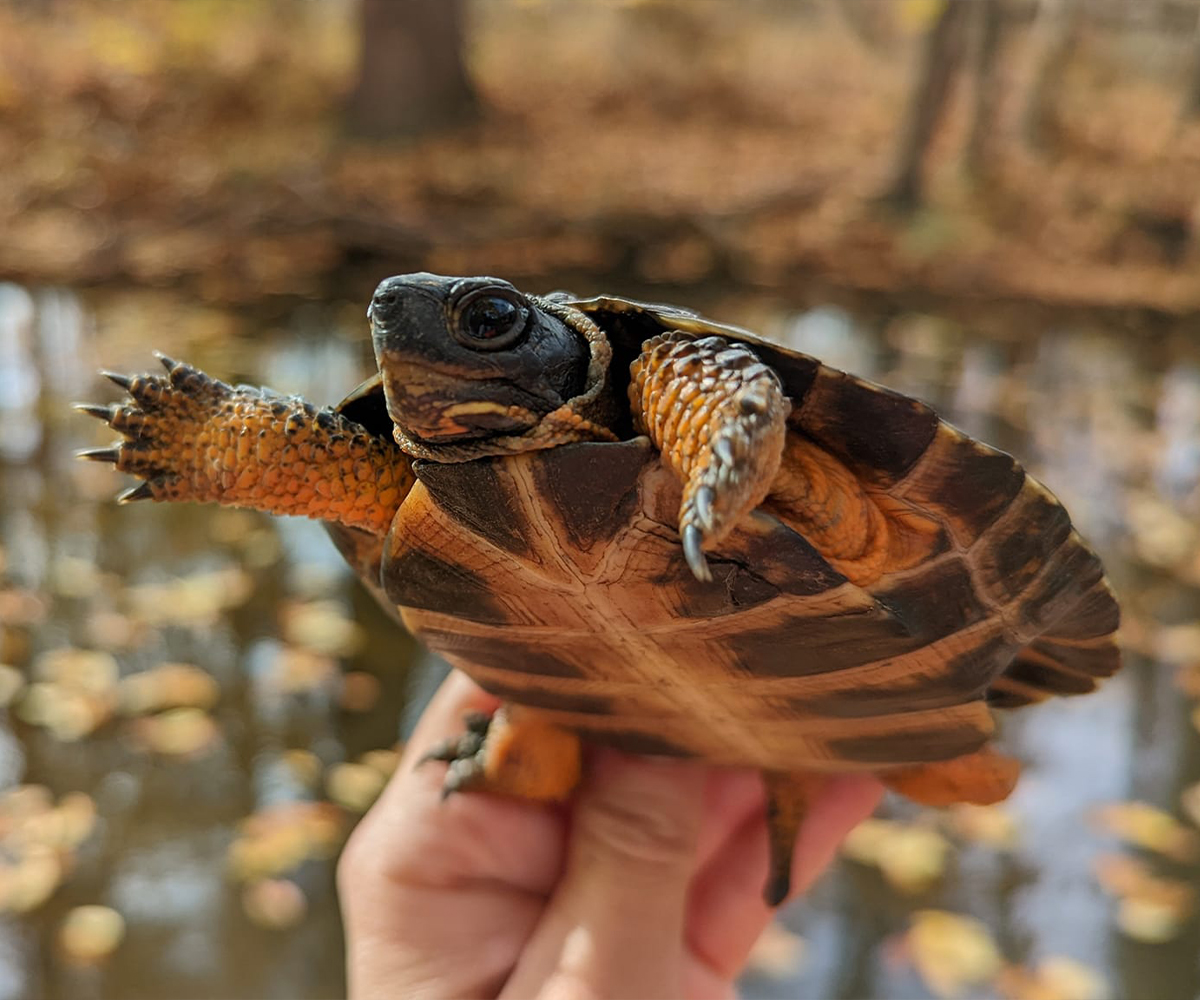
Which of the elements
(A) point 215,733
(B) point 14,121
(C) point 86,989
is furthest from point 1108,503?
(B) point 14,121

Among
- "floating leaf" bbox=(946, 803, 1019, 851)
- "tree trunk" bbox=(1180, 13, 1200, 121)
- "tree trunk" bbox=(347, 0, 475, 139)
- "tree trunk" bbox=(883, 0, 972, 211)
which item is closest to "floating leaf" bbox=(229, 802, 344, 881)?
"floating leaf" bbox=(946, 803, 1019, 851)

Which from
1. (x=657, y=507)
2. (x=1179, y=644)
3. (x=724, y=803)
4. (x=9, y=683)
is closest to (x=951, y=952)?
(x=724, y=803)

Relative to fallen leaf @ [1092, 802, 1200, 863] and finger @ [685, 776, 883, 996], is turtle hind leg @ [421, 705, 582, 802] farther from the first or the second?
fallen leaf @ [1092, 802, 1200, 863]

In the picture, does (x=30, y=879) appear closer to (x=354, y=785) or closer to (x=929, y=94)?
(x=354, y=785)

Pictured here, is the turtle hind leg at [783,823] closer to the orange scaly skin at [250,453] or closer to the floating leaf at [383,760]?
the orange scaly skin at [250,453]

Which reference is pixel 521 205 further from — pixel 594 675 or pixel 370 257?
pixel 594 675
